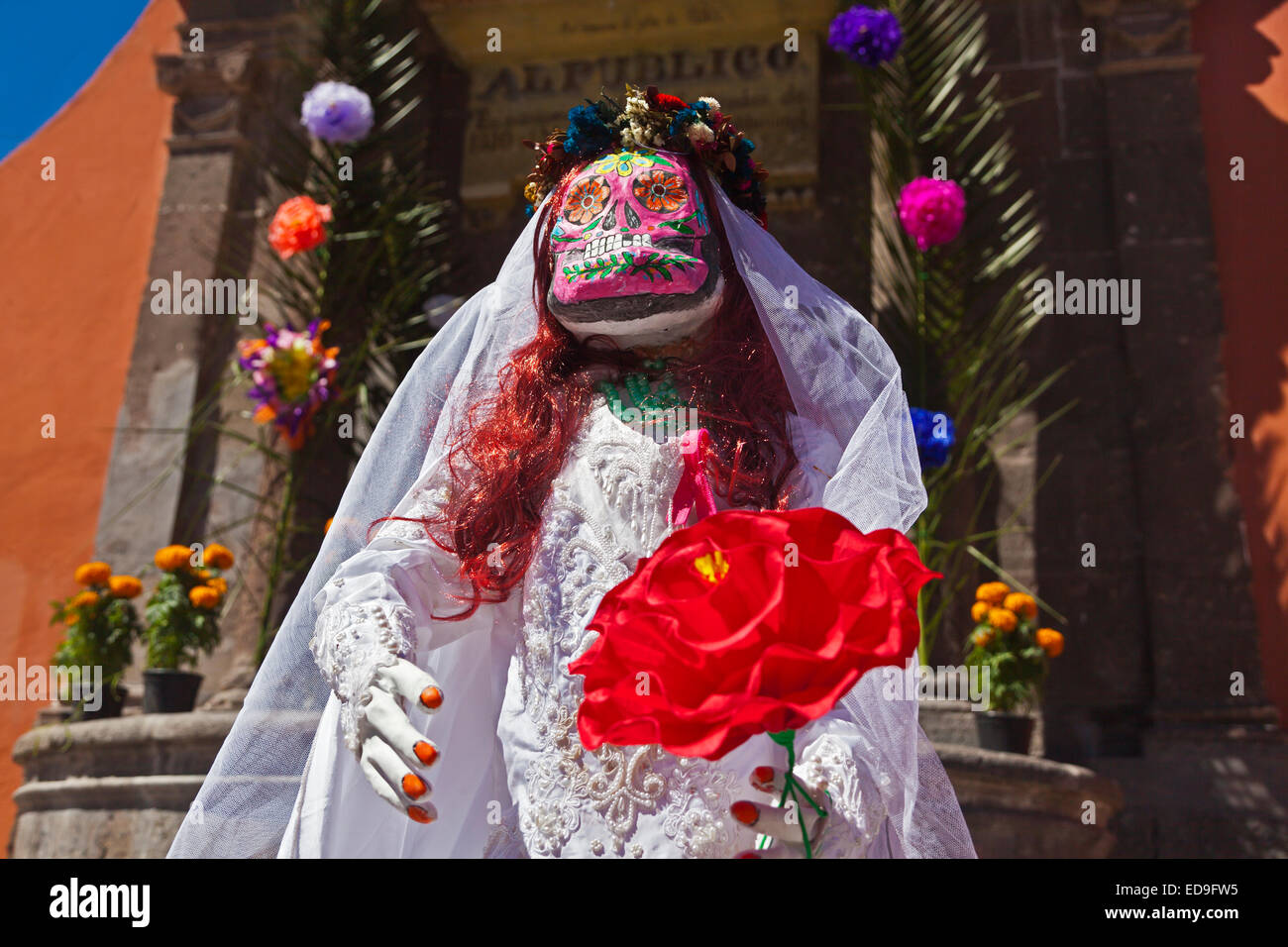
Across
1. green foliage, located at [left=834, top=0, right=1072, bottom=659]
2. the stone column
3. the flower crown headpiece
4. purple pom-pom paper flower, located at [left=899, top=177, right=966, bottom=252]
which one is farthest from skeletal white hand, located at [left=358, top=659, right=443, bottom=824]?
the stone column

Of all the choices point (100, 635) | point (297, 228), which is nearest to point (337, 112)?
point (297, 228)

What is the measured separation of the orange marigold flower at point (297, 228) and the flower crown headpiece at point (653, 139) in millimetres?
2226

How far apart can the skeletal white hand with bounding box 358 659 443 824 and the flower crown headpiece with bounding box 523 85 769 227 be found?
1.24 meters

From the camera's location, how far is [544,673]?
2.21 meters

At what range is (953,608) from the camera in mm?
4660

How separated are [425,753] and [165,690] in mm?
2888

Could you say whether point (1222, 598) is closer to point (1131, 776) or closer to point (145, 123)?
point (1131, 776)

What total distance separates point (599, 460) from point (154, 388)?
3.67 meters

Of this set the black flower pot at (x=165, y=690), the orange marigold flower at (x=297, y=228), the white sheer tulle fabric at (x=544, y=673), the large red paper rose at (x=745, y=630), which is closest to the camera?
the large red paper rose at (x=745, y=630)

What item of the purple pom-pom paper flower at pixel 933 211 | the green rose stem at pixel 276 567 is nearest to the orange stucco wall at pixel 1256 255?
the purple pom-pom paper flower at pixel 933 211


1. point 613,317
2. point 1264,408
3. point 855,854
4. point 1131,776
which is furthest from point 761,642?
point 1264,408

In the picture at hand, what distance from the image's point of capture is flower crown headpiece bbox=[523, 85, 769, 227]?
2.60 meters

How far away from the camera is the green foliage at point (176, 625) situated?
4.37 metres

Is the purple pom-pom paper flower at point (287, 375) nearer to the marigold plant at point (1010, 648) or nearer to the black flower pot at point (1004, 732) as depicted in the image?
the marigold plant at point (1010, 648)
